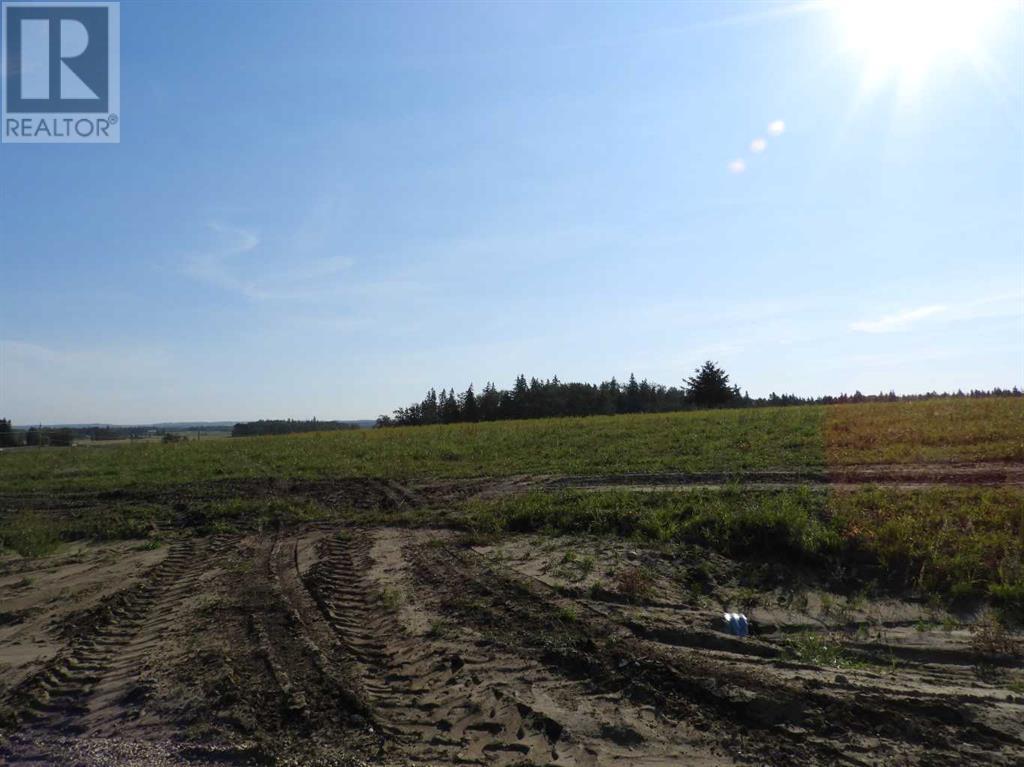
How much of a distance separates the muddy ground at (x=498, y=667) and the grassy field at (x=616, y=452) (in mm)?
6441

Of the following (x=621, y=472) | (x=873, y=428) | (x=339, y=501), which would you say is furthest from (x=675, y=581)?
(x=873, y=428)

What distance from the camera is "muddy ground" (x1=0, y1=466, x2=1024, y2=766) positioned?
4219 mm

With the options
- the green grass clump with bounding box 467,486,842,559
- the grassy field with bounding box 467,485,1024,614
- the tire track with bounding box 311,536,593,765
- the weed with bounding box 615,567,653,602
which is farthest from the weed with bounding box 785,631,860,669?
the tire track with bounding box 311,536,593,765

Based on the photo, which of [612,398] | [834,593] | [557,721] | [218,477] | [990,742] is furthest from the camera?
[612,398]

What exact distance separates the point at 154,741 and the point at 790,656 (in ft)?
15.4

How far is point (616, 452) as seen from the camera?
1680 centimetres

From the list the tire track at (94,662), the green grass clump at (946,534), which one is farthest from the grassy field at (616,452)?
the tire track at (94,662)

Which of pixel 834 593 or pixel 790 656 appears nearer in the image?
pixel 790 656

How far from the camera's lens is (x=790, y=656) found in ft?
17.8

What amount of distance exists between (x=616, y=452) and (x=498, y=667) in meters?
11.8

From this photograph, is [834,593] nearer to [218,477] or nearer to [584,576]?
[584,576]

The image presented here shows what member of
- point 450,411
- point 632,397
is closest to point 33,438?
point 450,411

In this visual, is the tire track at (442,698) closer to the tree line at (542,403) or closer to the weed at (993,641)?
the weed at (993,641)

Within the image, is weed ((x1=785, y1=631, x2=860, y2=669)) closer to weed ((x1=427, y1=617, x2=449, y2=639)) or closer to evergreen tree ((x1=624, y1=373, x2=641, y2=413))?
weed ((x1=427, y1=617, x2=449, y2=639))
